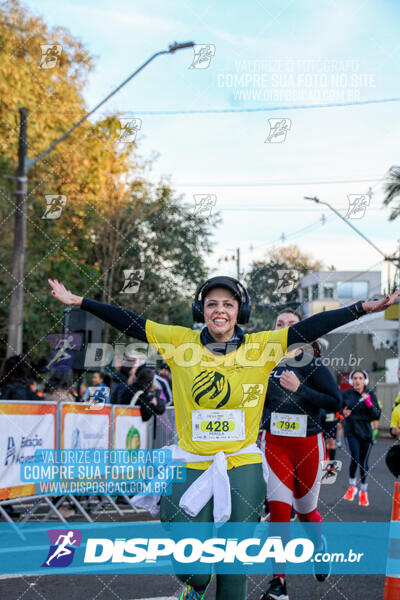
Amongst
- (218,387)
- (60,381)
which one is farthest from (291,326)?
(60,381)

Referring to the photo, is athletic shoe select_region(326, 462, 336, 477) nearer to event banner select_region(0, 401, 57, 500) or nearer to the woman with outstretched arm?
event banner select_region(0, 401, 57, 500)

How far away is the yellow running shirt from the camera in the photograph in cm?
419

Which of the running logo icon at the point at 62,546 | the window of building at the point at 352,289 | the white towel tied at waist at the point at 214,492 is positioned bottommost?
the running logo icon at the point at 62,546

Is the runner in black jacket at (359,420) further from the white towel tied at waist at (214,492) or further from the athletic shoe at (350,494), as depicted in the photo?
the white towel tied at waist at (214,492)

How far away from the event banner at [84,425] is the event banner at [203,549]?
0.93 m

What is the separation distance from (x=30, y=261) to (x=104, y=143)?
4.30 m

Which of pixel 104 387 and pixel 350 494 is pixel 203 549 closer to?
pixel 104 387

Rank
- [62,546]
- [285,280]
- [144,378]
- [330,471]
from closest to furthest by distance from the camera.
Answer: [62,546] < [144,378] < [330,471] < [285,280]

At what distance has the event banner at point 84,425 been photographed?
9.02m

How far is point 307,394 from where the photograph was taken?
6.34 metres

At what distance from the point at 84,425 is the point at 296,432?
12.8 feet

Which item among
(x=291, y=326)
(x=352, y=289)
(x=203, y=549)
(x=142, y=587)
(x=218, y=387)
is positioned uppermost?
(x=352, y=289)

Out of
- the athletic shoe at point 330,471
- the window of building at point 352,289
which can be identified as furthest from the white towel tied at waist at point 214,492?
the window of building at point 352,289

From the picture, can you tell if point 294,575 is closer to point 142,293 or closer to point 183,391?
point 183,391
